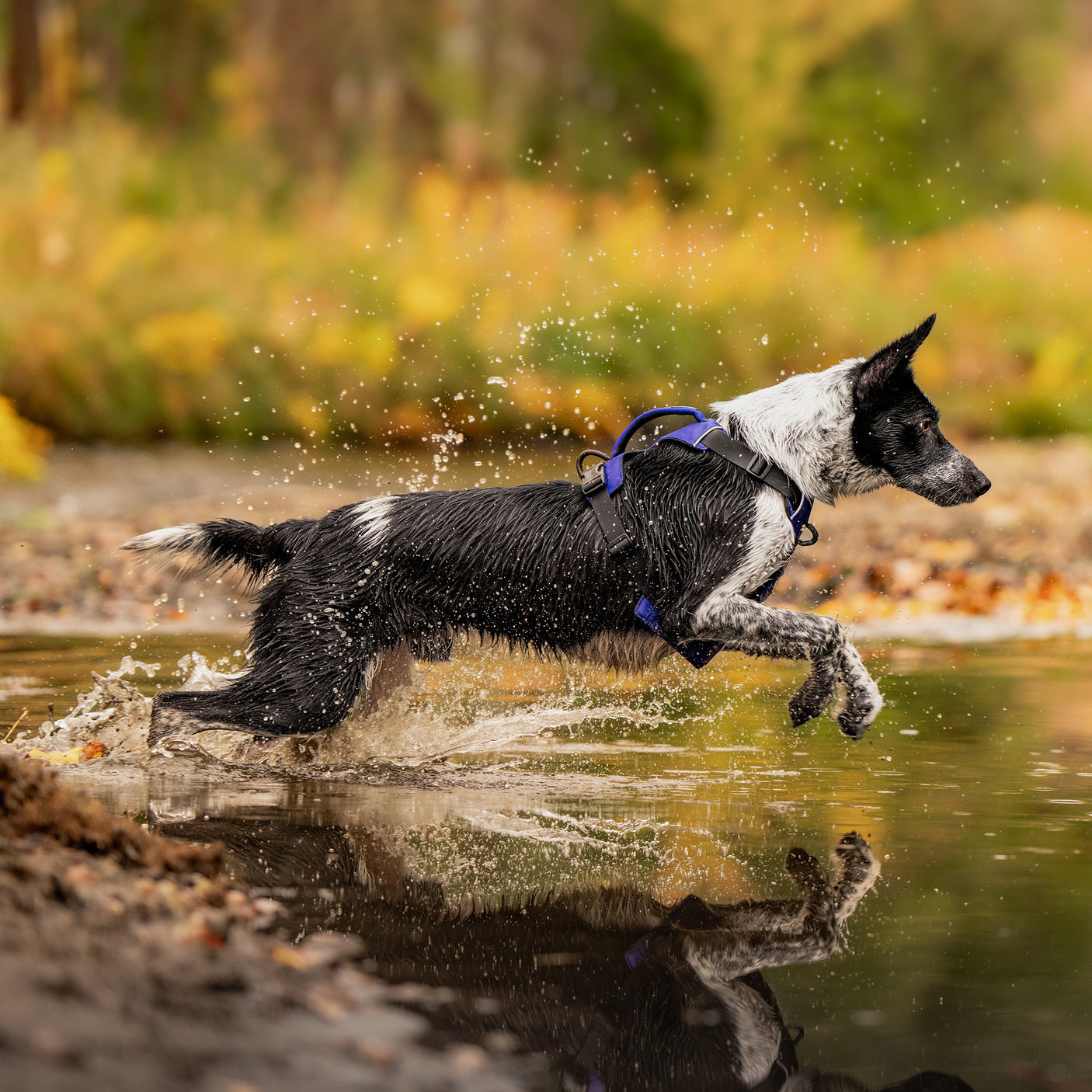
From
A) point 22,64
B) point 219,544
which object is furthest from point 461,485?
point 22,64

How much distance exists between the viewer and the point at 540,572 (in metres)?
4.80

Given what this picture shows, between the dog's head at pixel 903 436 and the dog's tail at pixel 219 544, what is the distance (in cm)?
198

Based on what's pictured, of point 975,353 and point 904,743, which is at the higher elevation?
point 975,353

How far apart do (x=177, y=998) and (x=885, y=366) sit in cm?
325

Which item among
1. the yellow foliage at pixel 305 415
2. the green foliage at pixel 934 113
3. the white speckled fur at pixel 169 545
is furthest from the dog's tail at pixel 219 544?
the green foliage at pixel 934 113

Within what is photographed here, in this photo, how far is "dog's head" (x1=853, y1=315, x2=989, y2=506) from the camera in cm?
492

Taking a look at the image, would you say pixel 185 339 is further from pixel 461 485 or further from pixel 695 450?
pixel 695 450

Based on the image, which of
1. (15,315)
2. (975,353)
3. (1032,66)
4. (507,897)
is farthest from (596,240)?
(507,897)

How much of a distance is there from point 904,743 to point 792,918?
84.8 inches

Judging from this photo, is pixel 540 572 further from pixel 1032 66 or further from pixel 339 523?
pixel 1032 66

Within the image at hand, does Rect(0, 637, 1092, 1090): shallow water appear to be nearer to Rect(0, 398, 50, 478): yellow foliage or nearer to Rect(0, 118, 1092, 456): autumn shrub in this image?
Rect(0, 398, 50, 478): yellow foliage

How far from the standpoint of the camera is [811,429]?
4.91 m

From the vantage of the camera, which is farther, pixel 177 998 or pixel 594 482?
pixel 594 482

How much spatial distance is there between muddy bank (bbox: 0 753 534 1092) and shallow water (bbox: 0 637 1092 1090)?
0.82 ft
